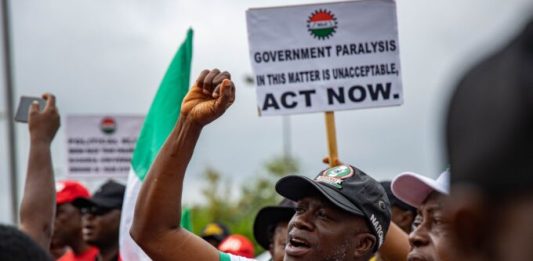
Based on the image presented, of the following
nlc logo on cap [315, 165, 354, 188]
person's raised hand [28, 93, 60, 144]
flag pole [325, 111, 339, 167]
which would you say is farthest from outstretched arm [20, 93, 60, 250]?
flag pole [325, 111, 339, 167]

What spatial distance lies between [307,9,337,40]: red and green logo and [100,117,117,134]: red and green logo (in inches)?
176

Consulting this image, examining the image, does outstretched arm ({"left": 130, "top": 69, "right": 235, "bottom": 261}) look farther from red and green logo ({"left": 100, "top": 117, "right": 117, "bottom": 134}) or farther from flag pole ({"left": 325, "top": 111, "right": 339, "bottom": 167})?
red and green logo ({"left": 100, "top": 117, "right": 117, "bottom": 134})

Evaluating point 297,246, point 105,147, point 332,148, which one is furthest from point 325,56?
point 105,147

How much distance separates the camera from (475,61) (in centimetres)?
127

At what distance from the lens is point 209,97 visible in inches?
157

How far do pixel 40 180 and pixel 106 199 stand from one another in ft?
9.23

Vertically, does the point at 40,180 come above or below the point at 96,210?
above

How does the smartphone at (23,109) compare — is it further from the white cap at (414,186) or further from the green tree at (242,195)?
the green tree at (242,195)

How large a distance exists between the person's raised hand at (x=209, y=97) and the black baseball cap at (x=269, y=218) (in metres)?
1.86

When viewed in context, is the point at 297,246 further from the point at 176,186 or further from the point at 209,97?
the point at 209,97

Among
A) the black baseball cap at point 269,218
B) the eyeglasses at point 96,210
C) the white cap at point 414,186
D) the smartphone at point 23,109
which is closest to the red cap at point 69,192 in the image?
the eyeglasses at point 96,210

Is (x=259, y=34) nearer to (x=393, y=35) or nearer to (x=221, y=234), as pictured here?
(x=393, y=35)

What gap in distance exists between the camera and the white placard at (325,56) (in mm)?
5969

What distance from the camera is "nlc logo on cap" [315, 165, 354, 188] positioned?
407 cm
